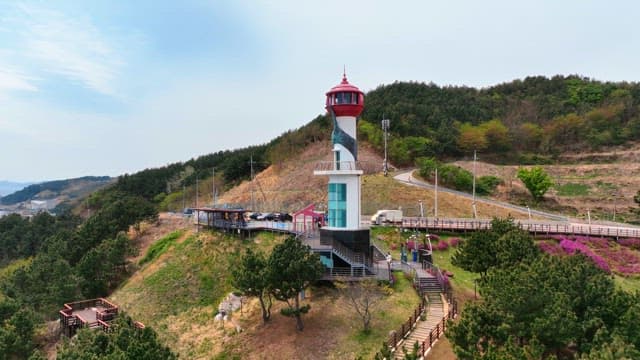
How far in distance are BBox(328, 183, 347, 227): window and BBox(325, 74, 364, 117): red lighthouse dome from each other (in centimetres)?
537

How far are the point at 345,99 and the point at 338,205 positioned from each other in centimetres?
751

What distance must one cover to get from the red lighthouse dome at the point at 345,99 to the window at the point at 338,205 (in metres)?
5.37

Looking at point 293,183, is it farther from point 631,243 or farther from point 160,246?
point 631,243

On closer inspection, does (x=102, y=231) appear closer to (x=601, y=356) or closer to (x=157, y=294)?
(x=157, y=294)

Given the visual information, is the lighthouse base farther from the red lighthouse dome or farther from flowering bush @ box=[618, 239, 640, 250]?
flowering bush @ box=[618, 239, 640, 250]

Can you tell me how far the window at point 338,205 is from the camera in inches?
1177

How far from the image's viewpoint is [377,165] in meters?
72.2

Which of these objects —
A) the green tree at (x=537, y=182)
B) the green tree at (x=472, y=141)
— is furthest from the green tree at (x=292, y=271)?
the green tree at (x=472, y=141)

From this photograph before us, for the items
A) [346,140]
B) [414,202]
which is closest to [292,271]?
[346,140]

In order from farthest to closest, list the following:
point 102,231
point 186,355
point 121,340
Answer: point 102,231, point 186,355, point 121,340

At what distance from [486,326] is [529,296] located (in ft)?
7.29

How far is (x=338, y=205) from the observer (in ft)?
98.6

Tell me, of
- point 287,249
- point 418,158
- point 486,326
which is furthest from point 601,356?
point 418,158

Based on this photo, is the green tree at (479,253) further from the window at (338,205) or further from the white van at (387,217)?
the white van at (387,217)
